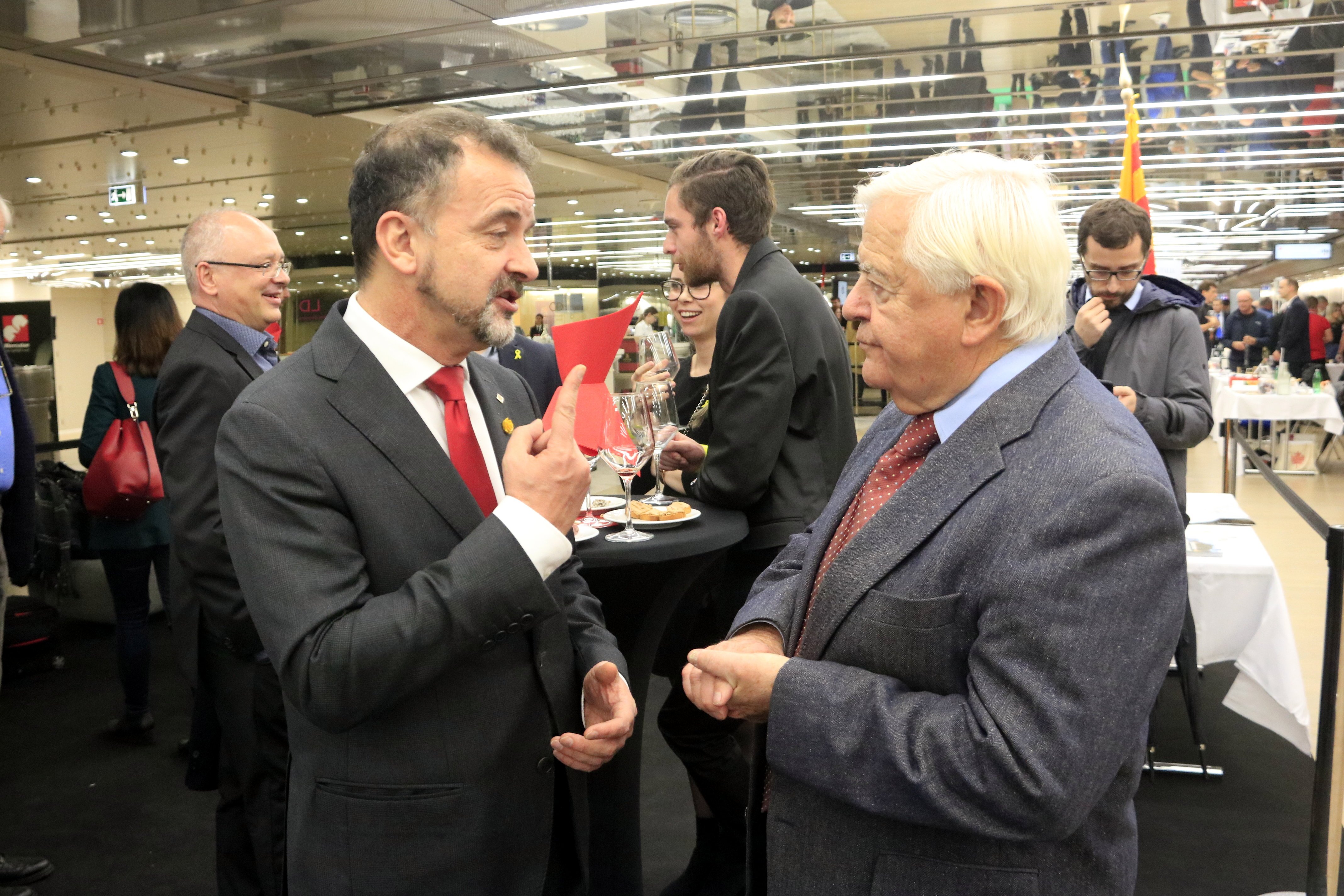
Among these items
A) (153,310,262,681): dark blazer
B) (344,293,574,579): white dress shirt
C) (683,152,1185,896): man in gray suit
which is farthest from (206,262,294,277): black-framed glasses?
(683,152,1185,896): man in gray suit

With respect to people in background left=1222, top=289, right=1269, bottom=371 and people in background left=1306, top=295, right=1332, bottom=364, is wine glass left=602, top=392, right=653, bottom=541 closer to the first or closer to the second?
people in background left=1306, top=295, right=1332, bottom=364

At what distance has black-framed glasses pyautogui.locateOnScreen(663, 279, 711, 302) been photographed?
3.50m

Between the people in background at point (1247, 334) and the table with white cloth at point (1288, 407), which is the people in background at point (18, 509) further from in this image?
the people in background at point (1247, 334)

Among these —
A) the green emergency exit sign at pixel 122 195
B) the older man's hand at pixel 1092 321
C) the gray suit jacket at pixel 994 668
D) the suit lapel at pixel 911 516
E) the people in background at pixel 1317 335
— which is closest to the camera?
the gray suit jacket at pixel 994 668

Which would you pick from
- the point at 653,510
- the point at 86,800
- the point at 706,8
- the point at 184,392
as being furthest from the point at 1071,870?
the point at 706,8

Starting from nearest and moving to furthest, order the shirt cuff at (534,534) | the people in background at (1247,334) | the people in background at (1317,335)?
the shirt cuff at (534,534), the people in background at (1317,335), the people in background at (1247,334)

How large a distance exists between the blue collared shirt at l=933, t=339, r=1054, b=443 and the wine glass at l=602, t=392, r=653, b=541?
3.38 feet

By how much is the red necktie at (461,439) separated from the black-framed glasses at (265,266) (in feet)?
5.75

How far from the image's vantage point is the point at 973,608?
3.68ft

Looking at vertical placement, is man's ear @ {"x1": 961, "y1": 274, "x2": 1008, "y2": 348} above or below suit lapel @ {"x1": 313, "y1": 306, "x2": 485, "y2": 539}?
above

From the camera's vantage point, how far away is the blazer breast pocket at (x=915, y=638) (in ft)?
3.72

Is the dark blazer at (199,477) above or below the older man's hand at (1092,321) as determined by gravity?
below

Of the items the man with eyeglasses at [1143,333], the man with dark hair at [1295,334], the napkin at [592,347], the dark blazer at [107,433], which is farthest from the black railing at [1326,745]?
the man with dark hair at [1295,334]

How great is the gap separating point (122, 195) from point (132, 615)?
9787 millimetres
